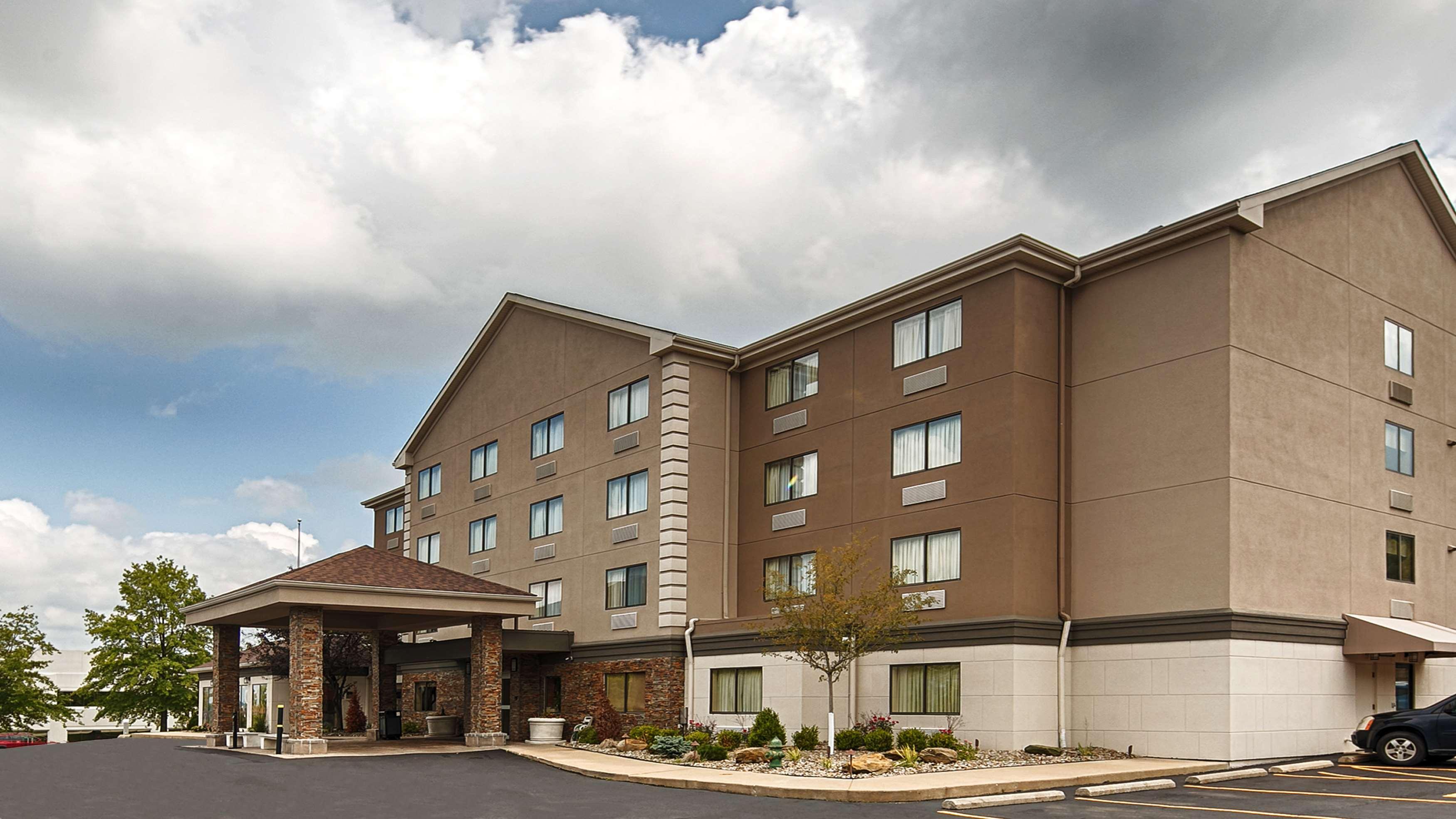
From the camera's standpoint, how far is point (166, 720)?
59156 millimetres

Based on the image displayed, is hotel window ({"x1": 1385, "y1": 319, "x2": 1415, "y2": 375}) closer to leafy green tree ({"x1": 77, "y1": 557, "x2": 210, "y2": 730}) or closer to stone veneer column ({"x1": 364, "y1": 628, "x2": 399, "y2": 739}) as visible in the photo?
stone veneer column ({"x1": 364, "y1": 628, "x2": 399, "y2": 739})

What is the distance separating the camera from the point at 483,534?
4325cm

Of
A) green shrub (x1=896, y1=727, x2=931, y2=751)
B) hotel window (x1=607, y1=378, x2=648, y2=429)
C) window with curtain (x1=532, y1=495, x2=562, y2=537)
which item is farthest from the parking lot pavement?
window with curtain (x1=532, y1=495, x2=562, y2=537)

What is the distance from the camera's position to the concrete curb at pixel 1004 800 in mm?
17797

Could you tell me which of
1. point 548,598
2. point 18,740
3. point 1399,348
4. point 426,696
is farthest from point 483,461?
point 1399,348

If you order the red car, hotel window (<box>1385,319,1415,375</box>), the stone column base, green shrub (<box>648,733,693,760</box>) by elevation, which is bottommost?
the red car

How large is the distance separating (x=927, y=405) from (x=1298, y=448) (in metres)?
7.93

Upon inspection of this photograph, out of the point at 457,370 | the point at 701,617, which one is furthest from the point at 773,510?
the point at 457,370

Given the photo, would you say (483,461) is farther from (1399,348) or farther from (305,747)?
(1399,348)

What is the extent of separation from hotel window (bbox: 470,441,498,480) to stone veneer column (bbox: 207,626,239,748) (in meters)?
10.6

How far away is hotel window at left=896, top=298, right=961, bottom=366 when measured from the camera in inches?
1122

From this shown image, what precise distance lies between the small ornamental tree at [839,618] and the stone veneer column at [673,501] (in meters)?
5.45

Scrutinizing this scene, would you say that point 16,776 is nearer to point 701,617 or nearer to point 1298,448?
point 701,617

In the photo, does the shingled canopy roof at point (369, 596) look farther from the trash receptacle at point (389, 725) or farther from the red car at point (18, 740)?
the red car at point (18, 740)
